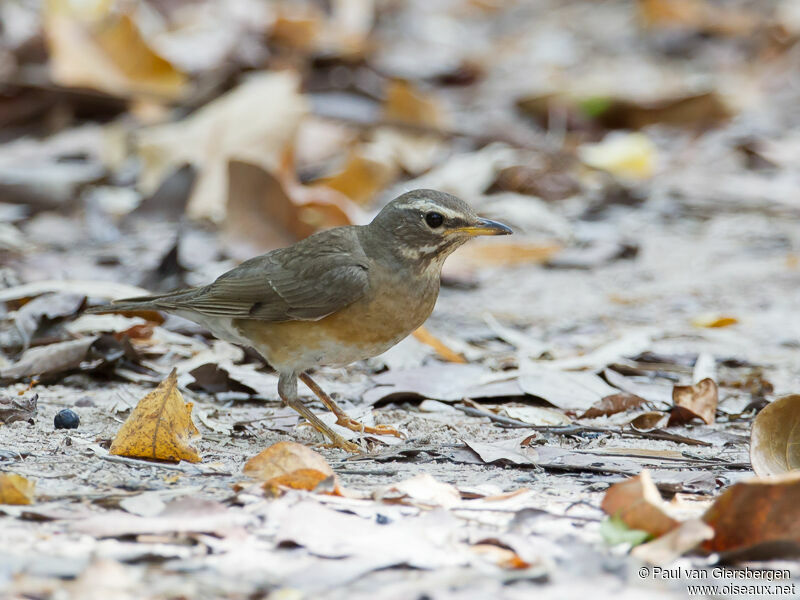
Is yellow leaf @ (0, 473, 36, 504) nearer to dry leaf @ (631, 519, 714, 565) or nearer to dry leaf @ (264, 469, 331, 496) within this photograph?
dry leaf @ (264, 469, 331, 496)

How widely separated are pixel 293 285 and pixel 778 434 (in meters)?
2.65

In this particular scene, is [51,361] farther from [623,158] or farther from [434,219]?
[623,158]

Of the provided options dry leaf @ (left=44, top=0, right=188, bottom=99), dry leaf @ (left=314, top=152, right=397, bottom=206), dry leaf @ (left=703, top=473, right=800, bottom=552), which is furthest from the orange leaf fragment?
dry leaf @ (left=44, top=0, right=188, bottom=99)

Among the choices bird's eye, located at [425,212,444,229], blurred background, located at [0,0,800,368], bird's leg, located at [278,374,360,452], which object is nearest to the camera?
bird's leg, located at [278,374,360,452]

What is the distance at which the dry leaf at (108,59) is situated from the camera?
10.7 m

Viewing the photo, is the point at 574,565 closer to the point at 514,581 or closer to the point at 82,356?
the point at 514,581

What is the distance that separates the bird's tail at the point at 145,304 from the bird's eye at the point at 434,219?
1438 millimetres

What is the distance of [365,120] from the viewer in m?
11.4

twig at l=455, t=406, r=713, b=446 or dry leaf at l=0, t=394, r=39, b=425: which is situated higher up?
dry leaf at l=0, t=394, r=39, b=425

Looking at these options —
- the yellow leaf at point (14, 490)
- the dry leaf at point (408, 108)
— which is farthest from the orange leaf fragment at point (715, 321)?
the yellow leaf at point (14, 490)

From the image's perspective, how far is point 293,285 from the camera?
5.93m

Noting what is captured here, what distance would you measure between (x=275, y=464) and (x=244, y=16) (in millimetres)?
11292

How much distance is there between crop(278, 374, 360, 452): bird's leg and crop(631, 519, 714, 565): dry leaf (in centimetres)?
197

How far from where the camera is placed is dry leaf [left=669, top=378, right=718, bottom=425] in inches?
217
